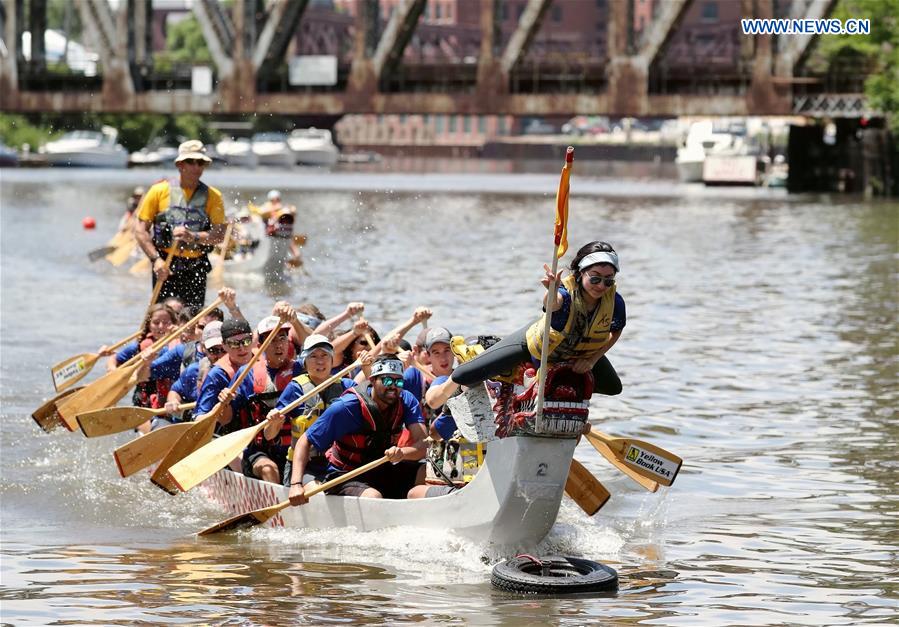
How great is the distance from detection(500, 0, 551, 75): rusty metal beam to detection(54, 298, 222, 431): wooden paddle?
49.4 meters

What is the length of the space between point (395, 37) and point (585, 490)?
55.2 meters

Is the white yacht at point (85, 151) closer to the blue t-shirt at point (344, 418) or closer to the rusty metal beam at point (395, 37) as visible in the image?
the rusty metal beam at point (395, 37)

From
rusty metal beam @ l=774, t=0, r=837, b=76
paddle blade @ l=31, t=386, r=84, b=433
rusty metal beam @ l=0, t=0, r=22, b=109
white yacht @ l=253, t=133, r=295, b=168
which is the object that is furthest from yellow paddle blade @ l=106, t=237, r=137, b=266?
white yacht @ l=253, t=133, r=295, b=168

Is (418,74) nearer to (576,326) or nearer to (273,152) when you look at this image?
(273,152)

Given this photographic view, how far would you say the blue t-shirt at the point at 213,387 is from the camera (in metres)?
13.6

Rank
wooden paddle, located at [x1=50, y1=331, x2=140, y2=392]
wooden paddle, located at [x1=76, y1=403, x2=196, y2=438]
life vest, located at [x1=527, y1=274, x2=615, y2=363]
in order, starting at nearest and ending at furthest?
1. life vest, located at [x1=527, y1=274, x2=615, y2=363]
2. wooden paddle, located at [x1=76, y1=403, x2=196, y2=438]
3. wooden paddle, located at [x1=50, y1=331, x2=140, y2=392]

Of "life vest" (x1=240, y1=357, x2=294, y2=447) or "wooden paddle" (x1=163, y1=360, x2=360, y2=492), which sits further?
"life vest" (x1=240, y1=357, x2=294, y2=447)

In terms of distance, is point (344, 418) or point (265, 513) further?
point (265, 513)

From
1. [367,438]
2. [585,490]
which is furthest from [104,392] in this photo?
[585,490]

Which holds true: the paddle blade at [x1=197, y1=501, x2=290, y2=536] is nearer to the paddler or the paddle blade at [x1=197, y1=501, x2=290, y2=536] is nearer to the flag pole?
the paddler

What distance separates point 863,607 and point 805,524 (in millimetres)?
2552

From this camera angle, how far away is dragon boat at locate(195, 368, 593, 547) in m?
10.6

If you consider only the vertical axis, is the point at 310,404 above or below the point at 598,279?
below

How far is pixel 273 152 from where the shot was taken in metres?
103
